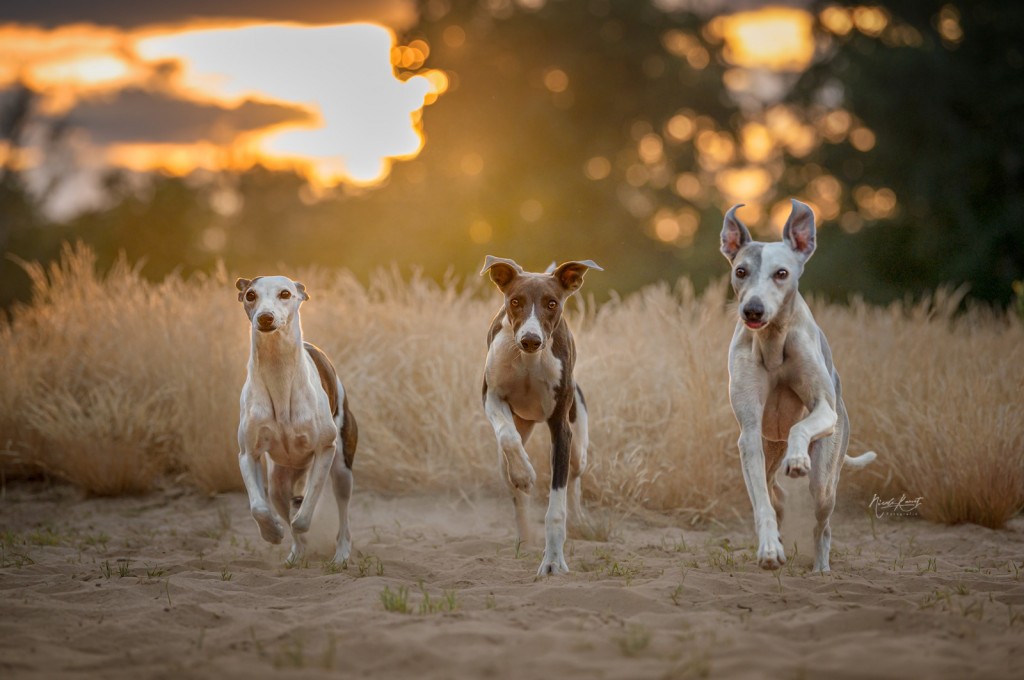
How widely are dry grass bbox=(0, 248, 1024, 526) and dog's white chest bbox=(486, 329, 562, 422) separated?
2290 millimetres

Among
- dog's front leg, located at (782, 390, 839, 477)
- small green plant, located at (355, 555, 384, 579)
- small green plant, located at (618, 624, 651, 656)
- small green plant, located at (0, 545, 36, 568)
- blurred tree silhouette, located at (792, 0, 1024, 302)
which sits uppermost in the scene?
blurred tree silhouette, located at (792, 0, 1024, 302)

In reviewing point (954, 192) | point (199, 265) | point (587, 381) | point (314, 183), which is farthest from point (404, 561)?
point (314, 183)

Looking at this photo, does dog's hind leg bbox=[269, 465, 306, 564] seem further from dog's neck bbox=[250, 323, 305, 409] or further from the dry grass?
the dry grass

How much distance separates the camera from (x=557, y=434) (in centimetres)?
687

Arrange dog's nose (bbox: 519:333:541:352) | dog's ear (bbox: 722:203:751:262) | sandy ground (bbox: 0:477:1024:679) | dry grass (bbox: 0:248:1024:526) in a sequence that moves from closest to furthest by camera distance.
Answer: sandy ground (bbox: 0:477:1024:679), dog's nose (bbox: 519:333:541:352), dog's ear (bbox: 722:203:751:262), dry grass (bbox: 0:248:1024:526)

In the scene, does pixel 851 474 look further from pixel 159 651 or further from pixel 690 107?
pixel 690 107

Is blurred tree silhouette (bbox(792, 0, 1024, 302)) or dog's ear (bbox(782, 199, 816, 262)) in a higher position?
blurred tree silhouette (bbox(792, 0, 1024, 302))

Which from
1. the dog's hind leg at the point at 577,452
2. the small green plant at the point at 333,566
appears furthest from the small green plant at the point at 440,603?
the dog's hind leg at the point at 577,452

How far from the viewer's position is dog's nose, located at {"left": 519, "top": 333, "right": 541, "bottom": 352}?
6297 millimetres

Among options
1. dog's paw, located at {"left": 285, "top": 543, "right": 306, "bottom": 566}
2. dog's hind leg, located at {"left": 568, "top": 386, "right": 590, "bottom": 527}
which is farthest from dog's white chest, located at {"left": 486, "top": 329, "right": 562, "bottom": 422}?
dog's paw, located at {"left": 285, "top": 543, "right": 306, "bottom": 566}

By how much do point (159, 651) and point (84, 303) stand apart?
8.15m

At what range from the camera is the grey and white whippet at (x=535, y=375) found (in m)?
6.47

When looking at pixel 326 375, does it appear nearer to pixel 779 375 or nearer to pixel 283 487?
pixel 283 487

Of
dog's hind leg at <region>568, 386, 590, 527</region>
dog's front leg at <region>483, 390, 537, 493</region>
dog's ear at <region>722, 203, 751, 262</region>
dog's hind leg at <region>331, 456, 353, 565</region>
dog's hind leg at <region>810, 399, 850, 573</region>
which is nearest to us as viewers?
dog's front leg at <region>483, 390, 537, 493</region>
